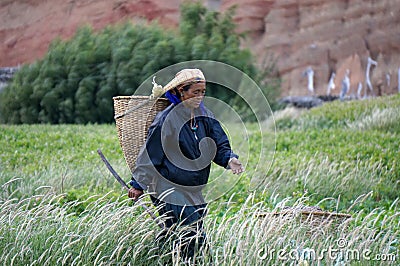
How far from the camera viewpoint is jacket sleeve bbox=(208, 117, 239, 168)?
4.36 metres

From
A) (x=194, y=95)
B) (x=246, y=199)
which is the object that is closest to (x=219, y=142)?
(x=194, y=95)

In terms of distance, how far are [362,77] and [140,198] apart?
22621mm

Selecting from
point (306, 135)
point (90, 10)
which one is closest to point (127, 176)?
point (306, 135)

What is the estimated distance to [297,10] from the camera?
2711 centimetres

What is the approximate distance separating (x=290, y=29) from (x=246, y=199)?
71.7ft

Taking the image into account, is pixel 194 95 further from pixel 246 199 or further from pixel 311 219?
pixel 246 199

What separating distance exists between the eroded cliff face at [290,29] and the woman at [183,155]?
22034 millimetres

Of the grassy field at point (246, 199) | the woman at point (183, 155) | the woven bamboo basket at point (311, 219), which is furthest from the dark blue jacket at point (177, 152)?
the woven bamboo basket at point (311, 219)

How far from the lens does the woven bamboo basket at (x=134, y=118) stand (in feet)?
14.4

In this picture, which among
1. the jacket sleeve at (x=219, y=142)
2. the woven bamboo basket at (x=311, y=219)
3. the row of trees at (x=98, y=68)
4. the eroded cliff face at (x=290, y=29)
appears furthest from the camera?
the eroded cliff face at (x=290, y=29)

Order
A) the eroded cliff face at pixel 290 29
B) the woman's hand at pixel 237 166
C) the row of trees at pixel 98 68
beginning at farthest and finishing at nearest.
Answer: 1. the eroded cliff face at pixel 290 29
2. the row of trees at pixel 98 68
3. the woman's hand at pixel 237 166

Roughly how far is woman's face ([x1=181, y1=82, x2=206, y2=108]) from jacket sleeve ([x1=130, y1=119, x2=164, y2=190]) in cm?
24

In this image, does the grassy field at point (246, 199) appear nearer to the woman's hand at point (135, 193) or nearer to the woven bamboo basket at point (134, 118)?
the woman's hand at point (135, 193)

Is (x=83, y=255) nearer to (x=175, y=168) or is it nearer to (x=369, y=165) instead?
(x=175, y=168)
